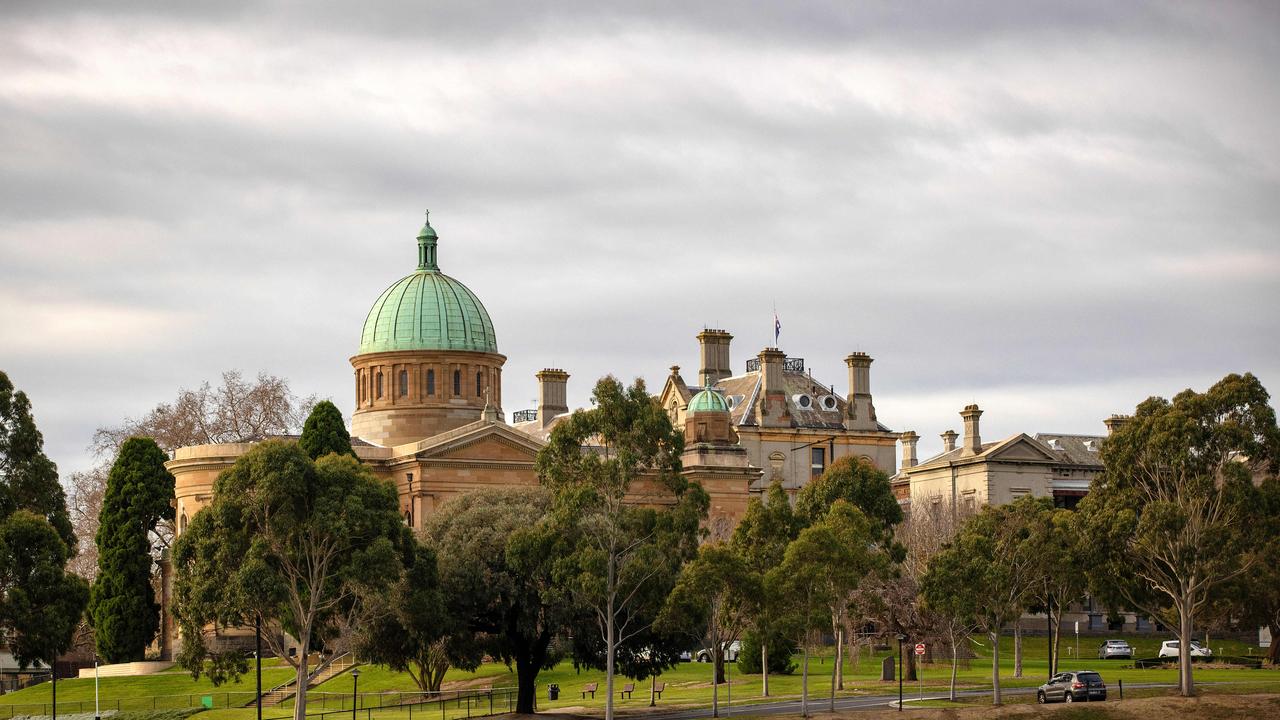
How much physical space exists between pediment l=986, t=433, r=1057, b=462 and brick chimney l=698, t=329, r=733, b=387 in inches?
944

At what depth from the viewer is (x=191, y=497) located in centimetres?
10656

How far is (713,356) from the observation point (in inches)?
5625

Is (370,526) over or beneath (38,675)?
over

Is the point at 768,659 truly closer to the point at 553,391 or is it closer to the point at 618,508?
the point at 618,508

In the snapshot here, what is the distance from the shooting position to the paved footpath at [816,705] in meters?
71.3

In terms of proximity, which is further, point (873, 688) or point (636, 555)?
point (873, 688)

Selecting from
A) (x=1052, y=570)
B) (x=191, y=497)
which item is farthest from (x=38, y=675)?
(x=1052, y=570)

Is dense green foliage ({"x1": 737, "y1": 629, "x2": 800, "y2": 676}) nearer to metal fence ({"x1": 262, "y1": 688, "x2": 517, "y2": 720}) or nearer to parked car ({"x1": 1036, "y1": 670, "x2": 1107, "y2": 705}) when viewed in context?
metal fence ({"x1": 262, "y1": 688, "x2": 517, "y2": 720})

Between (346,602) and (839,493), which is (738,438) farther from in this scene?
(346,602)

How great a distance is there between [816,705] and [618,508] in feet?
35.4

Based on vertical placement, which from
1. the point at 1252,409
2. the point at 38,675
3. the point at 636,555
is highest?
the point at 1252,409

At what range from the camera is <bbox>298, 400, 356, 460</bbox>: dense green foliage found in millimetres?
100438

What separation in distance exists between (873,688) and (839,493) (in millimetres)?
8475

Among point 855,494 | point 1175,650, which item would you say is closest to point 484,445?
point 855,494
